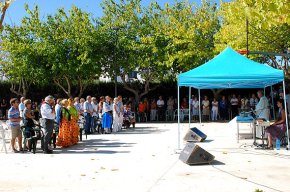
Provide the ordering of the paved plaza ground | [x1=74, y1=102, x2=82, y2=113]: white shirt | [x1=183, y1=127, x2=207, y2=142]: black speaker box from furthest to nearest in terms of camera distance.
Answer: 1. [x1=74, y1=102, x2=82, y2=113]: white shirt
2. [x1=183, y1=127, x2=207, y2=142]: black speaker box
3. the paved plaza ground

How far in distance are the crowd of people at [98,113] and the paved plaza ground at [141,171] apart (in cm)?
90

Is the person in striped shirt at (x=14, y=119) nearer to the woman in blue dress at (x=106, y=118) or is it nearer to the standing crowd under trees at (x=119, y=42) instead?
the woman in blue dress at (x=106, y=118)

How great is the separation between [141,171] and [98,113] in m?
11.1

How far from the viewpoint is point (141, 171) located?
31.1 feet

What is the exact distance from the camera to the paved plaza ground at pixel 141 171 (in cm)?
795

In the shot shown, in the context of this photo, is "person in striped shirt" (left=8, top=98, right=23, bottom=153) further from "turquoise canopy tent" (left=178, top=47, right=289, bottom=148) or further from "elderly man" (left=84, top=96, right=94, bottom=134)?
"elderly man" (left=84, top=96, right=94, bottom=134)

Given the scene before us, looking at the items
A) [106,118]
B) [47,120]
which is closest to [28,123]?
[47,120]

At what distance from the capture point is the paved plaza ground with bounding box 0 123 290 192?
795cm

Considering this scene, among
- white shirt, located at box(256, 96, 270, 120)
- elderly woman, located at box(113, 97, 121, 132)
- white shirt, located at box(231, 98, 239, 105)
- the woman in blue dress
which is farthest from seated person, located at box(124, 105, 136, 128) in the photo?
white shirt, located at box(231, 98, 239, 105)

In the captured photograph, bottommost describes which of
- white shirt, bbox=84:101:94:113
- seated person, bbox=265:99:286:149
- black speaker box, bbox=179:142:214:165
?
black speaker box, bbox=179:142:214:165

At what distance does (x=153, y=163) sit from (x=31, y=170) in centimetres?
289

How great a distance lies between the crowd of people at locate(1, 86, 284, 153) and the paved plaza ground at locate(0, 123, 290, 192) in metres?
0.90

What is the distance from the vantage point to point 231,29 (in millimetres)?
26000

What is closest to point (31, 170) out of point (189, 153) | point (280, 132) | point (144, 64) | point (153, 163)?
point (153, 163)
